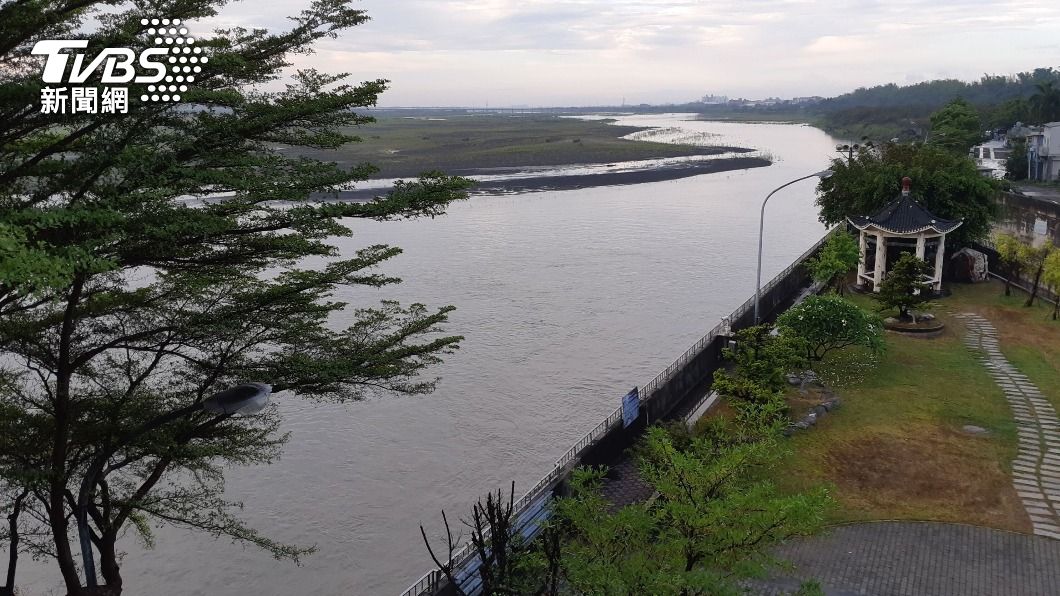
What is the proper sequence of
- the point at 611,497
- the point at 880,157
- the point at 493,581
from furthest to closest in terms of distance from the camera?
the point at 880,157 → the point at 611,497 → the point at 493,581

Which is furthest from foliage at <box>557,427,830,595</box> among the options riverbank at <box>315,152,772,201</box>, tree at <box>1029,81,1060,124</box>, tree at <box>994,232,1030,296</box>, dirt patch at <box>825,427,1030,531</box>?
tree at <box>1029,81,1060,124</box>

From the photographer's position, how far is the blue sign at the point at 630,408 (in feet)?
72.7

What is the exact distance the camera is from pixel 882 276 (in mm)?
38344

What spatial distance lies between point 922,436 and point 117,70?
22439mm

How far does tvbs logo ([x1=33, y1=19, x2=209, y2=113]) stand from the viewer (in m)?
9.21

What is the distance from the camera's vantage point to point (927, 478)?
65.5 feet

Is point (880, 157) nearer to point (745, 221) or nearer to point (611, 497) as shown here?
point (745, 221)

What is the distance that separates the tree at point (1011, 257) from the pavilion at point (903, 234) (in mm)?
3943

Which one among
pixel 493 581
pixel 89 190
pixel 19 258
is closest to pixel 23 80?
pixel 89 190

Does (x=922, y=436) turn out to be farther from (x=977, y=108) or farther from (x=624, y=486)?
(x=977, y=108)

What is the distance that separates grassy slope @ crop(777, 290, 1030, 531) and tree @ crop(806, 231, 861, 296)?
28.4 ft

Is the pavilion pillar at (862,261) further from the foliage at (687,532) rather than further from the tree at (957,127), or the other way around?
the tree at (957,127)

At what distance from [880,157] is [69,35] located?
4890cm

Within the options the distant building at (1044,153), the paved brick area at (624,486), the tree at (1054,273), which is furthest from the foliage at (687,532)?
the distant building at (1044,153)
